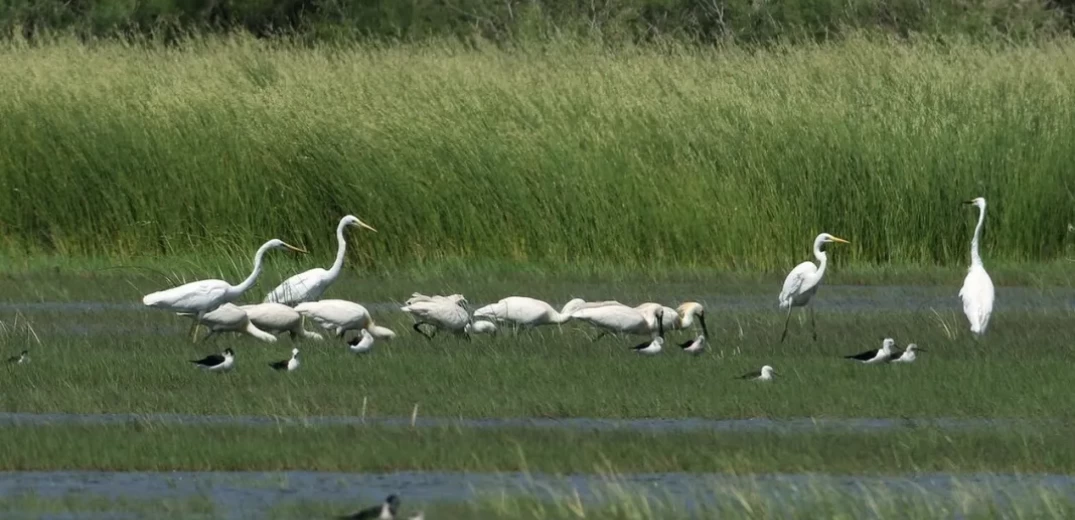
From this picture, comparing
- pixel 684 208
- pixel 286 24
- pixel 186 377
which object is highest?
pixel 186 377

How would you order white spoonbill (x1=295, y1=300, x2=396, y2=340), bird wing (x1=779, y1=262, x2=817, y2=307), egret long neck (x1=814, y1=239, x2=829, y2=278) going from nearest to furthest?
white spoonbill (x1=295, y1=300, x2=396, y2=340), bird wing (x1=779, y1=262, x2=817, y2=307), egret long neck (x1=814, y1=239, x2=829, y2=278)

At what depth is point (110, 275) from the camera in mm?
17438

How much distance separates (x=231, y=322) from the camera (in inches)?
491

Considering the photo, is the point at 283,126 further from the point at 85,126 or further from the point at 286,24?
the point at 286,24

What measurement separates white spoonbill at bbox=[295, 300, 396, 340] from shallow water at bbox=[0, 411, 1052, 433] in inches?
97.1

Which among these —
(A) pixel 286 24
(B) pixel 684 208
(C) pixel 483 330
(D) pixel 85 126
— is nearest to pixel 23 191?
(D) pixel 85 126

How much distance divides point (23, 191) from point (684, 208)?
6.04 m

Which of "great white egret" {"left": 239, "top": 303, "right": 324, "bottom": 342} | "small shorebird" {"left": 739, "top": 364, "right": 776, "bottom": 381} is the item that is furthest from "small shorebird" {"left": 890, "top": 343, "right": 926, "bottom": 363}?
"great white egret" {"left": 239, "top": 303, "right": 324, "bottom": 342}

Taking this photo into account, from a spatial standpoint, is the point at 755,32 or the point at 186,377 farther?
the point at 755,32

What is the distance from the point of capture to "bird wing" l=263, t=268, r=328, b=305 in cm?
1400

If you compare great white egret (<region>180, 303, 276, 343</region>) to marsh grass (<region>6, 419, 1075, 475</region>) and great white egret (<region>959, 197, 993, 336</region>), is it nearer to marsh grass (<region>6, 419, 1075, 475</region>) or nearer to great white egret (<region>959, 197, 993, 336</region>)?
marsh grass (<region>6, 419, 1075, 475</region>)

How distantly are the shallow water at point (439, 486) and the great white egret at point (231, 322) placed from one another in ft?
12.9

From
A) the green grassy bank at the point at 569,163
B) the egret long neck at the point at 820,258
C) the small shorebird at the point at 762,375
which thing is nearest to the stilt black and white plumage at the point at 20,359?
the small shorebird at the point at 762,375

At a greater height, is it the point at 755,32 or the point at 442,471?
the point at 442,471
